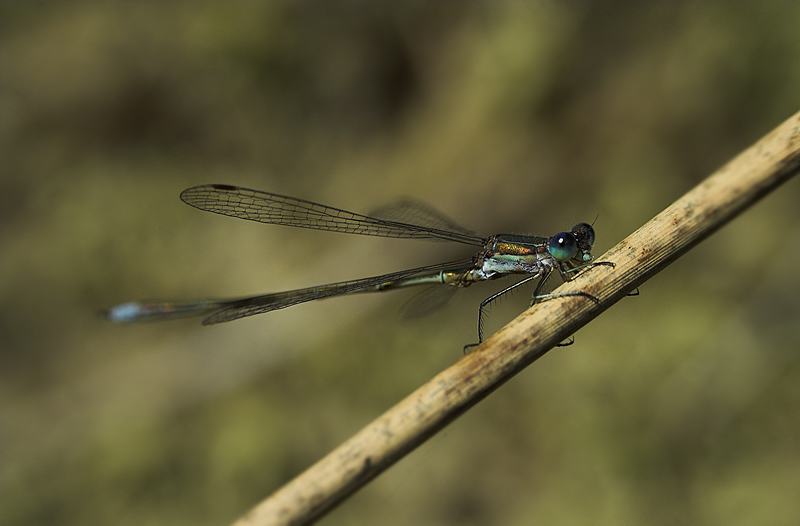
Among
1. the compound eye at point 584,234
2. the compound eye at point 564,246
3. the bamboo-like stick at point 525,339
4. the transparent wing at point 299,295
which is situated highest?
the transparent wing at point 299,295

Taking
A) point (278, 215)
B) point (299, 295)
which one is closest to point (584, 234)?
point (299, 295)

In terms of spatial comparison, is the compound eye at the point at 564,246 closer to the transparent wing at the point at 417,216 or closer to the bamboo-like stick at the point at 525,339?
the transparent wing at the point at 417,216

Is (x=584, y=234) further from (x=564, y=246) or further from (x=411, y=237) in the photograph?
(x=411, y=237)

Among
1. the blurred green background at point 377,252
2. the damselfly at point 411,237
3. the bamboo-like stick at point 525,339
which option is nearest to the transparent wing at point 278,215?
the damselfly at point 411,237

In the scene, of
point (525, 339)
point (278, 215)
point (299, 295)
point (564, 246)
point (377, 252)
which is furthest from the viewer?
point (377, 252)

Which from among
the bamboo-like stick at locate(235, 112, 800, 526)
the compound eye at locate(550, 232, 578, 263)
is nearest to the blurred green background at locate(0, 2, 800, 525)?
the compound eye at locate(550, 232, 578, 263)

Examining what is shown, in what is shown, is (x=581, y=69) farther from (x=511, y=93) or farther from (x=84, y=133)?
(x=84, y=133)

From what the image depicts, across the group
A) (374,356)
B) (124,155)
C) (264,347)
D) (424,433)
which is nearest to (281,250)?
(264,347)
